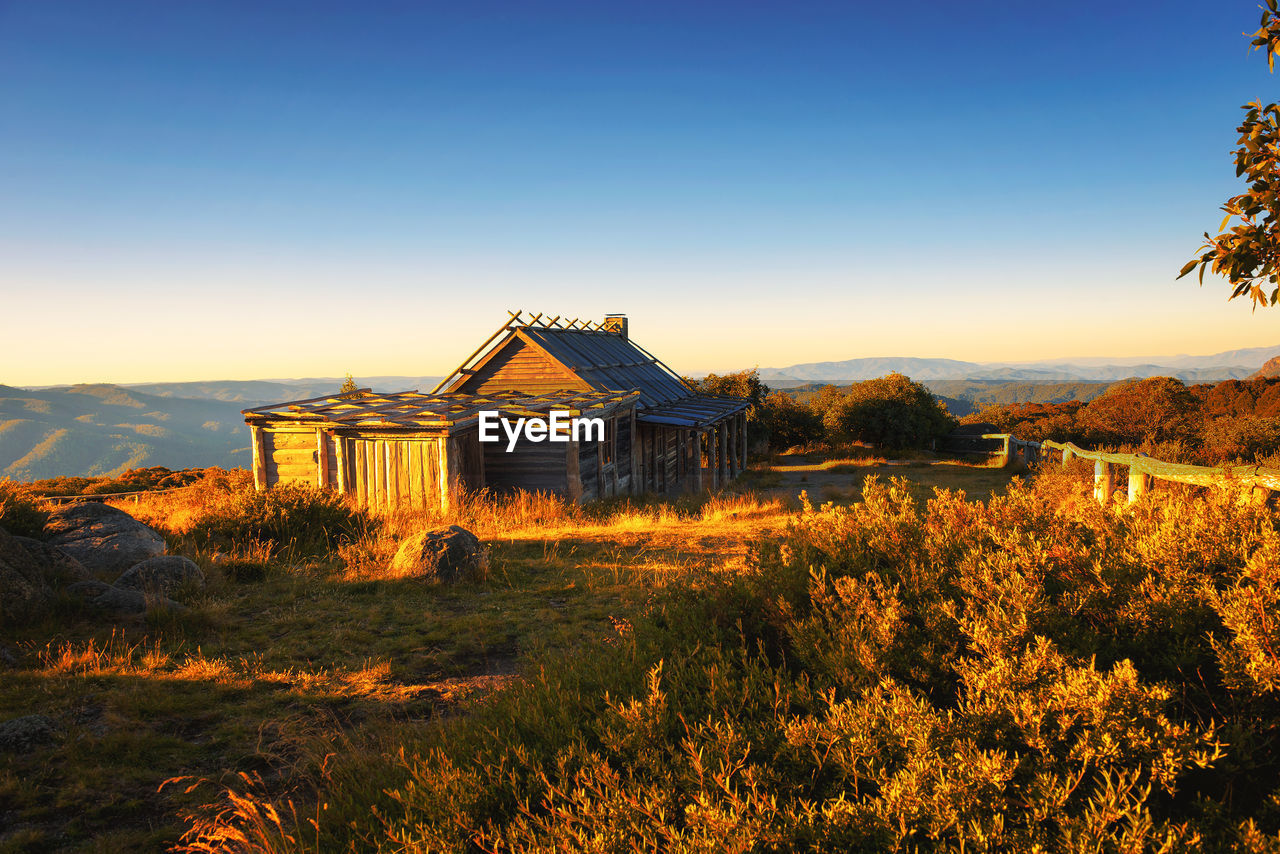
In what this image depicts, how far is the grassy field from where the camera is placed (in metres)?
3.67

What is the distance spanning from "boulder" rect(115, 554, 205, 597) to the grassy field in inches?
9.7

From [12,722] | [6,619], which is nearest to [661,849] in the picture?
[12,722]

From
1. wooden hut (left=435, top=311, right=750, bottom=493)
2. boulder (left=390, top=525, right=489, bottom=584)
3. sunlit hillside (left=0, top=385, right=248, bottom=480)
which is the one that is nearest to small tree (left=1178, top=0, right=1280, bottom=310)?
boulder (left=390, top=525, right=489, bottom=584)

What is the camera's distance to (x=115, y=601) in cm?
637

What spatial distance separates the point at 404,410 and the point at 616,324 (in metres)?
16.1

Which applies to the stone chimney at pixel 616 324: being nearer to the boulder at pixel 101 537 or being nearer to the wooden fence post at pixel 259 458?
the wooden fence post at pixel 259 458

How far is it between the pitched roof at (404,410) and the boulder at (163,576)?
6.71 m

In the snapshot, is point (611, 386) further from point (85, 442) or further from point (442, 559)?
point (85, 442)

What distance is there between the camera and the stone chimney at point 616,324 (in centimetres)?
2975

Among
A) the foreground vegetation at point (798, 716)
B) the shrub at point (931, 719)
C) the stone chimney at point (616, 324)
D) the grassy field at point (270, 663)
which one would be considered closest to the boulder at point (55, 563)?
the grassy field at point (270, 663)

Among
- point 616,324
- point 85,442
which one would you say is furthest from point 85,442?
point 616,324

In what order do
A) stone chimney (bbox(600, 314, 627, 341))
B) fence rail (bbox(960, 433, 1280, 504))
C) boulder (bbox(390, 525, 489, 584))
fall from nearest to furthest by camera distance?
fence rail (bbox(960, 433, 1280, 504)) → boulder (bbox(390, 525, 489, 584)) → stone chimney (bbox(600, 314, 627, 341))

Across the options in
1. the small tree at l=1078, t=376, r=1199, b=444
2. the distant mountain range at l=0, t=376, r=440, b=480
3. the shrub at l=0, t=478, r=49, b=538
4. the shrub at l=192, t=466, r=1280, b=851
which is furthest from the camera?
the distant mountain range at l=0, t=376, r=440, b=480

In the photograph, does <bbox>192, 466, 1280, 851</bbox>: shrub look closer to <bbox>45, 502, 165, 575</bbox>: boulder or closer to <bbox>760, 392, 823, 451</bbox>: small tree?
<bbox>45, 502, 165, 575</bbox>: boulder
